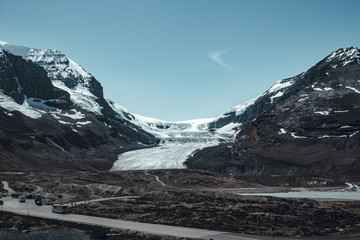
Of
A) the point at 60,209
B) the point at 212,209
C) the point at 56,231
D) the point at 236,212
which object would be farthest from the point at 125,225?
the point at 236,212

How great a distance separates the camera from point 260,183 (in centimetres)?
18412

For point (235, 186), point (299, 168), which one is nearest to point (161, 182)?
point (235, 186)

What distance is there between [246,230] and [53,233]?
108 feet

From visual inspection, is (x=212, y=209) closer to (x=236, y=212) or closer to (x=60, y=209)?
(x=236, y=212)

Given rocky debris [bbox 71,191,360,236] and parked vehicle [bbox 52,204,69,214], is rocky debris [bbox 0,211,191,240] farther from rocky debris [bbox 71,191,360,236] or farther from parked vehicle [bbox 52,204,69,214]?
rocky debris [bbox 71,191,360,236]

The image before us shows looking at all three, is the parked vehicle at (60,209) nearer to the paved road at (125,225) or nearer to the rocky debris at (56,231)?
the paved road at (125,225)

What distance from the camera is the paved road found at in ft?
216

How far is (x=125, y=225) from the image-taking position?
75062 mm

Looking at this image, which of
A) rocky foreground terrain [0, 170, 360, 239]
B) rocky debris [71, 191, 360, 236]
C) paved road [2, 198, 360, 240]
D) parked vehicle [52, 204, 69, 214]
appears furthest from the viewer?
parked vehicle [52, 204, 69, 214]

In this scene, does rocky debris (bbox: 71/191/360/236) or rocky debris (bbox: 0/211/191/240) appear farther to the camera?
rocky debris (bbox: 71/191/360/236)

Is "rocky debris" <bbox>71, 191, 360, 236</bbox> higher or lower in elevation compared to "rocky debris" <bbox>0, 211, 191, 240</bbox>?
higher

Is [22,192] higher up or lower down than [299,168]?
lower down

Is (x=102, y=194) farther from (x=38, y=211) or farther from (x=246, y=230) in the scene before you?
(x=246, y=230)

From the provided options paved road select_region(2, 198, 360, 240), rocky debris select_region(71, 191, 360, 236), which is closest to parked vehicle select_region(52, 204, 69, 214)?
paved road select_region(2, 198, 360, 240)
